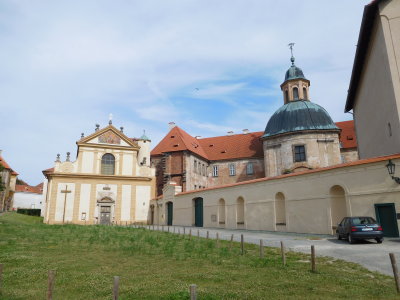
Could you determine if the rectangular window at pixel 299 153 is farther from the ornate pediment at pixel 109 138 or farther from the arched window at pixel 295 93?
the ornate pediment at pixel 109 138

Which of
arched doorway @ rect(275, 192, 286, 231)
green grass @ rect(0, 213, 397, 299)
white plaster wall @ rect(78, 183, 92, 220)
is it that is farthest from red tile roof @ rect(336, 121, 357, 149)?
green grass @ rect(0, 213, 397, 299)

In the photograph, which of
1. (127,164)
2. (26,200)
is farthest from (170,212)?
(26,200)

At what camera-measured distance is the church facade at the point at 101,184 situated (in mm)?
37116

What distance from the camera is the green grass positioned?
22.8ft

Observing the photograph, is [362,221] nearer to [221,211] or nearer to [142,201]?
[221,211]

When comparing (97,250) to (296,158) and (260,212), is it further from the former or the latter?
(296,158)

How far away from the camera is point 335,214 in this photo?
62.1 ft

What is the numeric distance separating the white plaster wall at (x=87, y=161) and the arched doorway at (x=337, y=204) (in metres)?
29.3

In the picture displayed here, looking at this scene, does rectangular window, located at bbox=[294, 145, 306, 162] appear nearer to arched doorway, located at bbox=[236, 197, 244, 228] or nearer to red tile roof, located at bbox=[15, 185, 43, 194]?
arched doorway, located at bbox=[236, 197, 244, 228]

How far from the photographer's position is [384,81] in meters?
18.8

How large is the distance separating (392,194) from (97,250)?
14459 mm

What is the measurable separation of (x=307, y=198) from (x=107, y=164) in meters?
27.2

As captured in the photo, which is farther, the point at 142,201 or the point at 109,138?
the point at 109,138

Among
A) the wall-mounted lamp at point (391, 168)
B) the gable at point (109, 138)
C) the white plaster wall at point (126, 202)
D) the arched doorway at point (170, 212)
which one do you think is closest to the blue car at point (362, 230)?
the wall-mounted lamp at point (391, 168)
